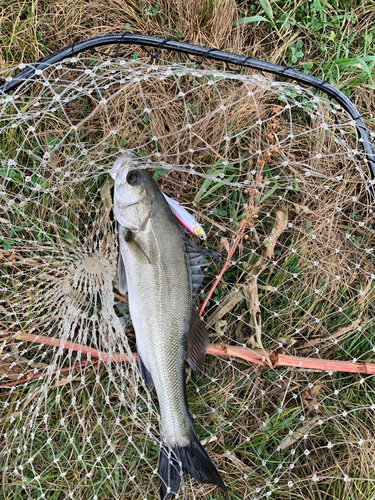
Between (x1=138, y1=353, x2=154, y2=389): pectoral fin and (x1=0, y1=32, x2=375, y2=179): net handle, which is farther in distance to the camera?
(x1=138, y1=353, x2=154, y2=389): pectoral fin

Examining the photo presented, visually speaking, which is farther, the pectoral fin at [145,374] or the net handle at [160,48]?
the pectoral fin at [145,374]

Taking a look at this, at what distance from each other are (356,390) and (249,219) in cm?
150

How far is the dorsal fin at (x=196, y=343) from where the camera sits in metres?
2.36

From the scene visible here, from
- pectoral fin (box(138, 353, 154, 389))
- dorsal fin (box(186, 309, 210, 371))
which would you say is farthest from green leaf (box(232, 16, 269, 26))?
pectoral fin (box(138, 353, 154, 389))

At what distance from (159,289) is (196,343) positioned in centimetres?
42

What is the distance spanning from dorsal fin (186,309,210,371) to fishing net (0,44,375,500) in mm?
238

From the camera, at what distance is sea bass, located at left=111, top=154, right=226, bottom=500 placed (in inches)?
90.0

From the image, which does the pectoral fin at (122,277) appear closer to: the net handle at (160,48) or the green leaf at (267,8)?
the net handle at (160,48)

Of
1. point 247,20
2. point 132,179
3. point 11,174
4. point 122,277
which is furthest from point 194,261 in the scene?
point 247,20

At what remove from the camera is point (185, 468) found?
93.4 inches

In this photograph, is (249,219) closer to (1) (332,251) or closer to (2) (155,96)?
(1) (332,251)

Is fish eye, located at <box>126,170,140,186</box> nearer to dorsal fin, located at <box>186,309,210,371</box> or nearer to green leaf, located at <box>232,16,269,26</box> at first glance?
dorsal fin, located at <box>186,309,210,371</box>

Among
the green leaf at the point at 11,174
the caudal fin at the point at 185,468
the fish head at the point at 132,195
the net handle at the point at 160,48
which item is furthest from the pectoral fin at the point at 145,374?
the net handle at the point at 160,48

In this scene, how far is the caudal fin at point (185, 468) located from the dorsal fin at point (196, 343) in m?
0.43
